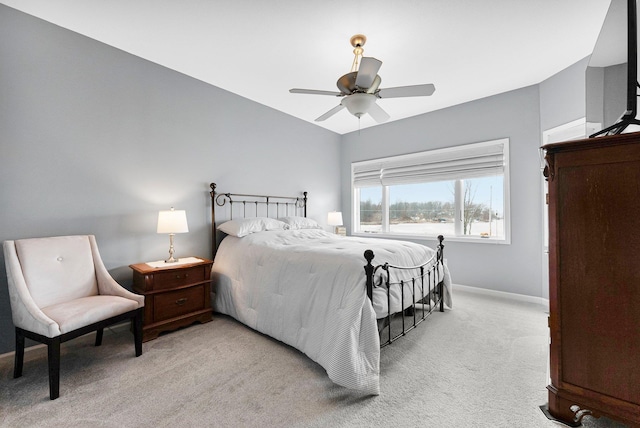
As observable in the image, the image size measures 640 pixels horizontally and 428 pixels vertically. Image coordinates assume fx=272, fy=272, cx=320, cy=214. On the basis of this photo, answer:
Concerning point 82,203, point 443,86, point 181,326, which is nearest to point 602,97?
point 443,86

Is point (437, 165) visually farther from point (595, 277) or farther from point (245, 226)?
point (595, 277)

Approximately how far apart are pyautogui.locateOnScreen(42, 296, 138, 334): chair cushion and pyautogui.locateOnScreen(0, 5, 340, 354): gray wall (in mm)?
683

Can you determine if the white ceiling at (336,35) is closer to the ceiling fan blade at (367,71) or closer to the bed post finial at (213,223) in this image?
the ceiling fan blade at (367,71)

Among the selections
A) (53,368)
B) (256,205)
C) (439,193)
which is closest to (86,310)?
(53,368)

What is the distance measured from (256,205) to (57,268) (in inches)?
91.0

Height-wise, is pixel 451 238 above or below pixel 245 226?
below

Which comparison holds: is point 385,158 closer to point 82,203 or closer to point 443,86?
point 443,86

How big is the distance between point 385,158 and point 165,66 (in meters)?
3.61

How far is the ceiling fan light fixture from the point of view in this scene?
7.74 feet

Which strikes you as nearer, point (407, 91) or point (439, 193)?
point (407, 91)

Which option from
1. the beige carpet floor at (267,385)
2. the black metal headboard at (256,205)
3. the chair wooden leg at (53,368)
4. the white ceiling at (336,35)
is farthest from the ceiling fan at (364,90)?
the chair wooden leg at (53,368)

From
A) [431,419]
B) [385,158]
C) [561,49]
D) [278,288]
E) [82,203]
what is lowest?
[431,419]

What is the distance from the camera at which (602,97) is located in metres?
1.79

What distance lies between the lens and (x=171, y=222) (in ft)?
9.04
